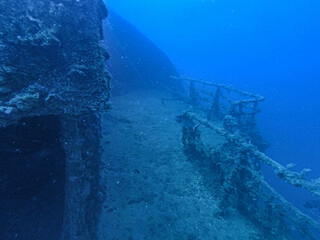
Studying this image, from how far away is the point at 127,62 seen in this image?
41.8 feet

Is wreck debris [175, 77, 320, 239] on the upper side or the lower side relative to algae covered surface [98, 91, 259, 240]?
upper

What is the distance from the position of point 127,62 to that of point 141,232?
11.2 metres

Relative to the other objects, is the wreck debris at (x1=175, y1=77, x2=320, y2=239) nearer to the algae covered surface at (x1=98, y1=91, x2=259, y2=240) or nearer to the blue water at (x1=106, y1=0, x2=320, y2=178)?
the algae covered surface at (x1=98, y1=91, x2=259, y2=240)

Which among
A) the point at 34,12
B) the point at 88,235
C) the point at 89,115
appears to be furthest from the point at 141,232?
the point at 34,12

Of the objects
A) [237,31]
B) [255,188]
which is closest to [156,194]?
[255,188]

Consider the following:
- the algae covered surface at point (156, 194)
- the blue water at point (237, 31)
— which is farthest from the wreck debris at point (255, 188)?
the blue water at point (237, 31)

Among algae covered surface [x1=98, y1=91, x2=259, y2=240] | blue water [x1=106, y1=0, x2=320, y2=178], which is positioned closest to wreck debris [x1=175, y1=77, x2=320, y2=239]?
algae covered surface [x1=98, y1=91, x2=259, y2=240]

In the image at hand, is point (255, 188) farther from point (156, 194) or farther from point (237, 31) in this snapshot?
point (237, 31)

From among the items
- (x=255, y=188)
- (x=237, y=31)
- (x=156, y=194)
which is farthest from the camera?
(x=237, y=31)

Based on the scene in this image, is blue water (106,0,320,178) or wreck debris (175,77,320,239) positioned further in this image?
blue water (106,0,320,178)

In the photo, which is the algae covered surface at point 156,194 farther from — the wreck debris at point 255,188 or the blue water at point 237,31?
the blue water at point 237,31

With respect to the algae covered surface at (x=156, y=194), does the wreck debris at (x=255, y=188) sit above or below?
above

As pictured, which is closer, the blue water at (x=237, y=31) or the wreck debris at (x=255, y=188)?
the wreck debris at (x=255, y=188)

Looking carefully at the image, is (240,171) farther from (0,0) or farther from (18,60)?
(0,0)
